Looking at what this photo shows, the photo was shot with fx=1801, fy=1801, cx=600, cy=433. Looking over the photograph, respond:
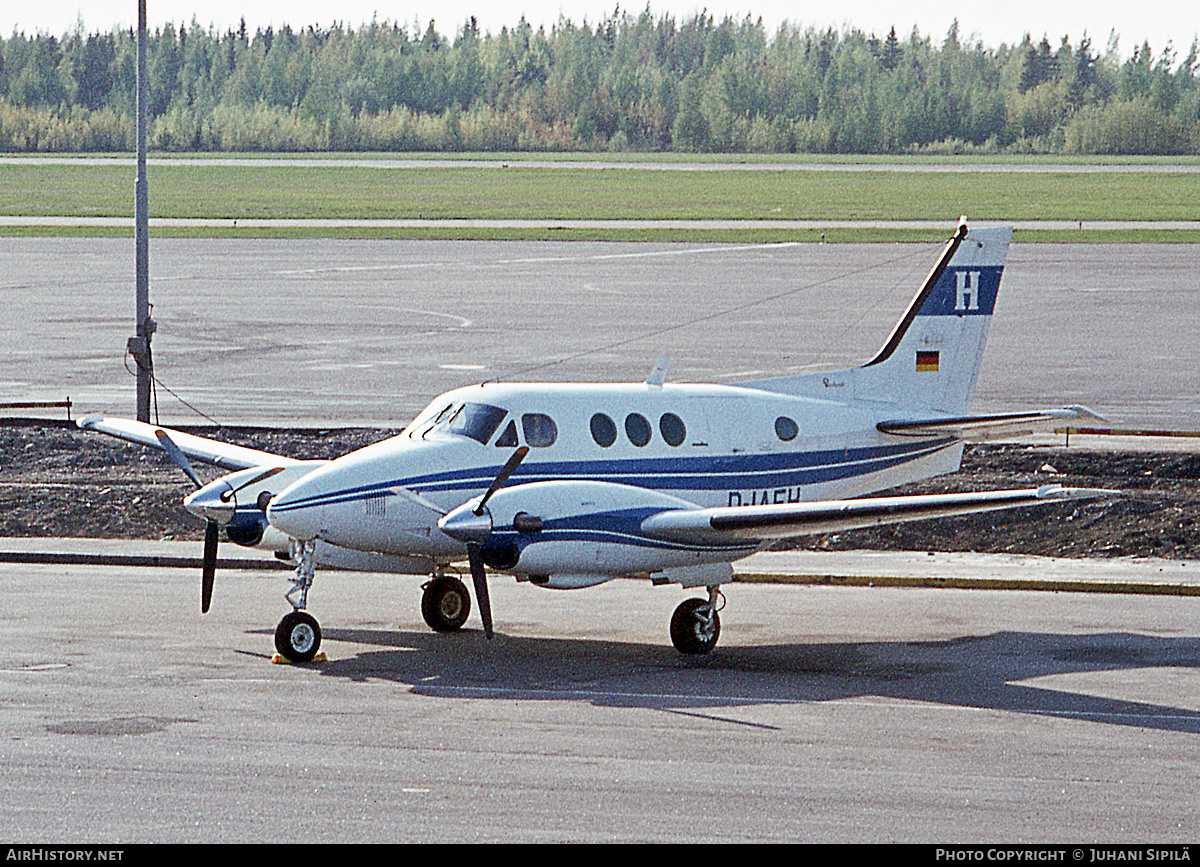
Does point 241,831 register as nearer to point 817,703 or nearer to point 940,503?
point 817,703

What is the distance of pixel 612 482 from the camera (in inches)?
749

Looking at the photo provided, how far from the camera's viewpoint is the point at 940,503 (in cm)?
1750

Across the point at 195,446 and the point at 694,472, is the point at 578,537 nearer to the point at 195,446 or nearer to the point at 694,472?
the point at 694,472

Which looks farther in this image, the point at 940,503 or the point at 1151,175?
the point at 1151,175

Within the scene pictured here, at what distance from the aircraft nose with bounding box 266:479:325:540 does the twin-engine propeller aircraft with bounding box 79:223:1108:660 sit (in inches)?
0.7

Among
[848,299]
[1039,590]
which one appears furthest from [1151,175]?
[1039,590]

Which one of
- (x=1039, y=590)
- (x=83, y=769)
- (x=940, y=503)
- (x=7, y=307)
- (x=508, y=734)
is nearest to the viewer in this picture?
(x=83, y=769)

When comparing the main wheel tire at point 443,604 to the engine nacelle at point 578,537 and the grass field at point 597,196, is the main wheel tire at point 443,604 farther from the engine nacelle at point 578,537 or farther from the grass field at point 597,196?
the grass field at point 597,196

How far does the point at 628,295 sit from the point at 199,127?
15271cm

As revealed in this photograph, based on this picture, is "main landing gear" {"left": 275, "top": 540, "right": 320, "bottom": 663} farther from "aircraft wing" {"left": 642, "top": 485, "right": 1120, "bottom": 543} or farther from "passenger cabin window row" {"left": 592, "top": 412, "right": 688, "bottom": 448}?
"aircraft wing" {"left": 642, "top": 485, "right": 1120, "bottom": 543}

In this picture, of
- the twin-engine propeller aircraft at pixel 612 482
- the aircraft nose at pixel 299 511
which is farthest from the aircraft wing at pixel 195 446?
the aircraft nose at pixel 299 511

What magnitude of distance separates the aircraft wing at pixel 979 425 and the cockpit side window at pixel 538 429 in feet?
14.6

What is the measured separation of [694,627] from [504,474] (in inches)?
99.7

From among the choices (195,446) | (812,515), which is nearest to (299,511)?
(812,515)
